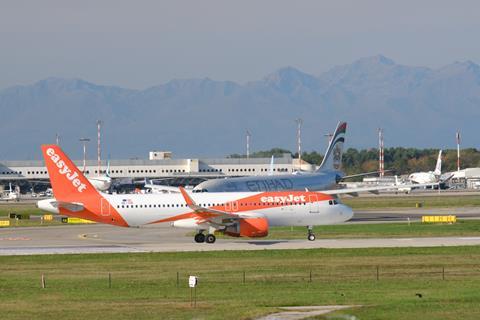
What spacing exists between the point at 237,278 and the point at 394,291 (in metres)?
7.78

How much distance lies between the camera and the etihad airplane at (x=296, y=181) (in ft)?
307

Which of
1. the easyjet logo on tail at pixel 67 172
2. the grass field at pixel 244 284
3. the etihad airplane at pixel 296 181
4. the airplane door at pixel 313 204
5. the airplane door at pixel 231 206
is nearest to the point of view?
the grass field at pixel 244 284


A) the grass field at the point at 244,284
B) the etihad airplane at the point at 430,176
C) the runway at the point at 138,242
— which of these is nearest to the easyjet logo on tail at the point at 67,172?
the runway at the point at 138,242

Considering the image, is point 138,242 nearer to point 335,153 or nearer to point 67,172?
point 67,172

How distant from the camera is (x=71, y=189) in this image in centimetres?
6456

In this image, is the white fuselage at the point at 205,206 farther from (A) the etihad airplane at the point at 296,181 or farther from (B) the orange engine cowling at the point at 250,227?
(A) the etihad airplane at the point at 296,181

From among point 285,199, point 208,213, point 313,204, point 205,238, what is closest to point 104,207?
point 205,238

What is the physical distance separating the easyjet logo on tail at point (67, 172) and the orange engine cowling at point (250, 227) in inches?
359

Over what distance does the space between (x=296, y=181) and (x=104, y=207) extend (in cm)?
3505

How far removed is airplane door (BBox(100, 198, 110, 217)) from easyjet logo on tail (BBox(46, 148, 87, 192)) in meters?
1.37

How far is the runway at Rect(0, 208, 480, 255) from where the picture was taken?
2386 inches

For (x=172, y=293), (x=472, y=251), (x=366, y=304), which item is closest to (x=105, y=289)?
(x=172, y=293)

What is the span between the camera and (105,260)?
54.3m

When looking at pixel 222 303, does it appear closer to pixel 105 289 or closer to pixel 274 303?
pixel 274 303
